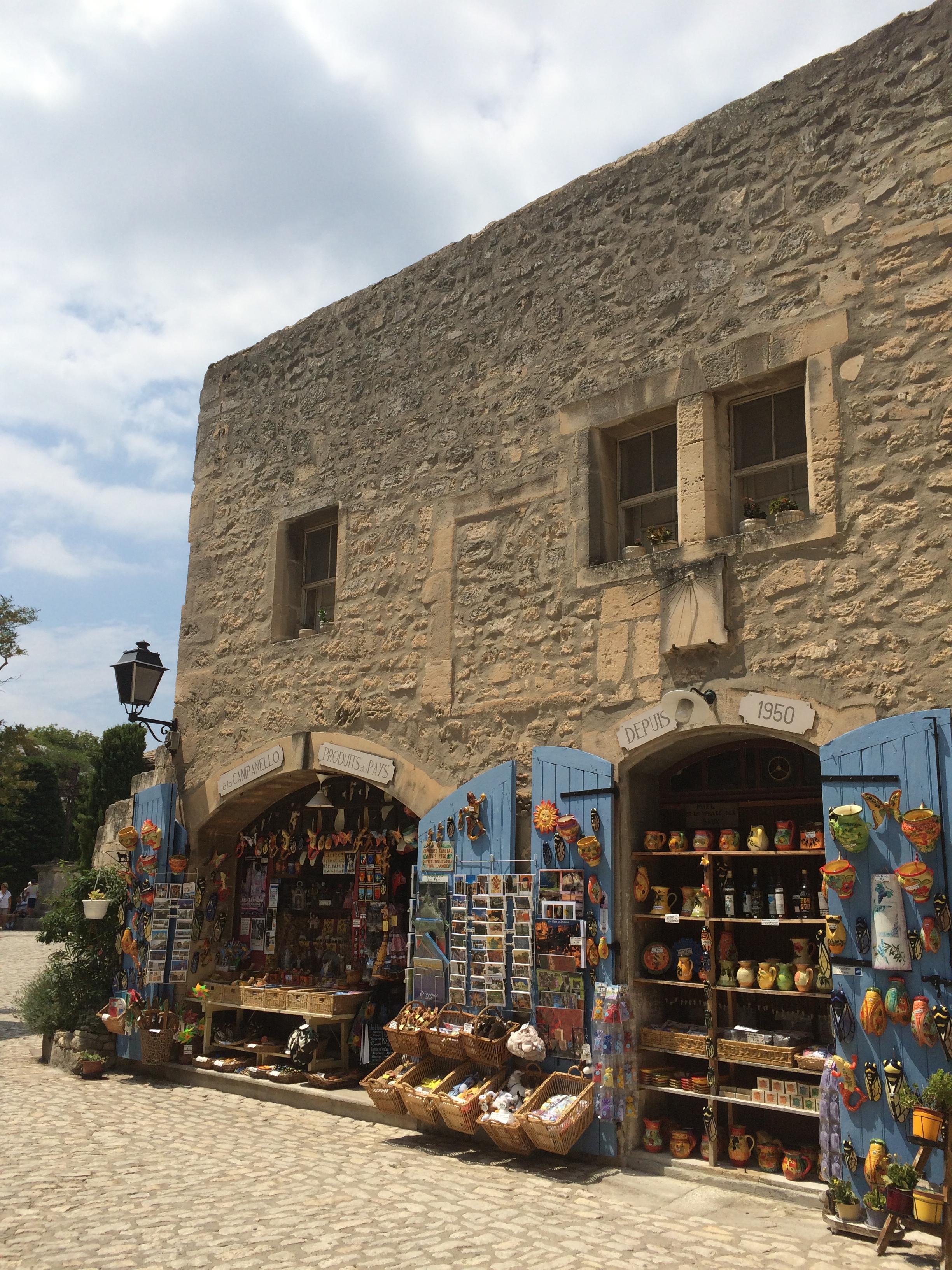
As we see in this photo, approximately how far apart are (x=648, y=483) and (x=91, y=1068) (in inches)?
234

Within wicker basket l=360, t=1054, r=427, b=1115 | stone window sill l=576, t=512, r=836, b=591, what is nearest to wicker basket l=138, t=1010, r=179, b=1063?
wicker basket l=360, t=1054, r=427, b=1115

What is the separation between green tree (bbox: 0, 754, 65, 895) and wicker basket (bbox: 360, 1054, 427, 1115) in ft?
86.5

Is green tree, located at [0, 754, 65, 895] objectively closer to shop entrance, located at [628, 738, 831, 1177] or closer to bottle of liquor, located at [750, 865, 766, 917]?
shop entrance, located at [628, 738, 831, 1177]

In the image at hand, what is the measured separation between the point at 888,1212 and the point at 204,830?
5.73 meters

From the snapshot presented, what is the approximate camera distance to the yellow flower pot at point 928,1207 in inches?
158

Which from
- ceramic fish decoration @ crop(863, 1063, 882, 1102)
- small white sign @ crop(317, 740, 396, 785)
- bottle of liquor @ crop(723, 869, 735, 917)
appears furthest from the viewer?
small white sign @ crop(317, 740, 396, 785)

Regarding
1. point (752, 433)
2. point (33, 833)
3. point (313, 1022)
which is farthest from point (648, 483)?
point (33, 833)

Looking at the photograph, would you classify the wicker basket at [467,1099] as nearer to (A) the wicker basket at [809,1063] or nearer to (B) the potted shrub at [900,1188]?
(A) the wicker basket at [809,1063]

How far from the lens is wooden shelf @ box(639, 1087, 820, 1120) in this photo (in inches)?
192

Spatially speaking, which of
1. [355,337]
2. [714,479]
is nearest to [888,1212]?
[714,479]

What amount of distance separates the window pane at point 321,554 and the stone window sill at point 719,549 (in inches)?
109

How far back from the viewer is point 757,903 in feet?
17.3

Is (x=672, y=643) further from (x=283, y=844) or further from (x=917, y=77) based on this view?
(x=283, y=844)

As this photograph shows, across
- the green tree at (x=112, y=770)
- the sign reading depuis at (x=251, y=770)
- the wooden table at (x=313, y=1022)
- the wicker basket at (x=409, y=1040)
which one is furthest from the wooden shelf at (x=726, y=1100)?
the green tree at (x=112, y=770)
